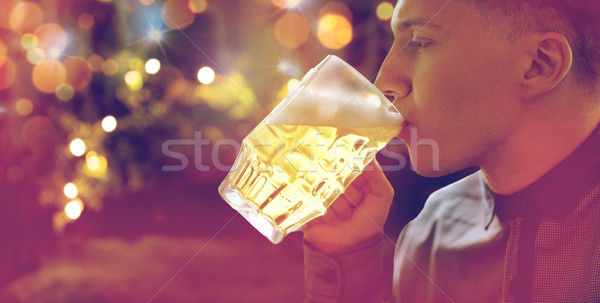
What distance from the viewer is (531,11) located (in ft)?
2.50

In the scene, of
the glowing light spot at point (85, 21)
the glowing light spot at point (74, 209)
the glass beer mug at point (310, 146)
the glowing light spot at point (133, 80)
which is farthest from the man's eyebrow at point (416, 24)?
the glowing light spot at point (74, 209)

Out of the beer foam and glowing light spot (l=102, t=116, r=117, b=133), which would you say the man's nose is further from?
glowing light spot (l=102, t=116, r=117, b=133)

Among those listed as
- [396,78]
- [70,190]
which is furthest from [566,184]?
[70,190]

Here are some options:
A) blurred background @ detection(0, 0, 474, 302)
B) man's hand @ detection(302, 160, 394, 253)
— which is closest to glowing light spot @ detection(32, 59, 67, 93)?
blurred background @ detection(0, 0, 474, 302)

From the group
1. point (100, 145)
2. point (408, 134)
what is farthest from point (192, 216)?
point (408, 134)

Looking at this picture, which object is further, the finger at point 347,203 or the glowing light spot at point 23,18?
the glowing light spot at point 23,18

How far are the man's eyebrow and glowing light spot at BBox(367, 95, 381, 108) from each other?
6.6 inches

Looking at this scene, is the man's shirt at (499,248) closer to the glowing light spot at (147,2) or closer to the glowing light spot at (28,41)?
the glowing light spot at (147,2)

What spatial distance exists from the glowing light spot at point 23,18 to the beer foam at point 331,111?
185 cm

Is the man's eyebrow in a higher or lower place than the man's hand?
higher

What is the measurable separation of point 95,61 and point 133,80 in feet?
0.64

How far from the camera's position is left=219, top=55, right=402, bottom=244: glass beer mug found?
0.74 m

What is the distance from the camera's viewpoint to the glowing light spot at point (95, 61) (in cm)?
224

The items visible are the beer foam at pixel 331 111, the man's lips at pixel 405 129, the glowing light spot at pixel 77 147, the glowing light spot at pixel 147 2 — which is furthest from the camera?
the glowing light spot at pixel 77 147
